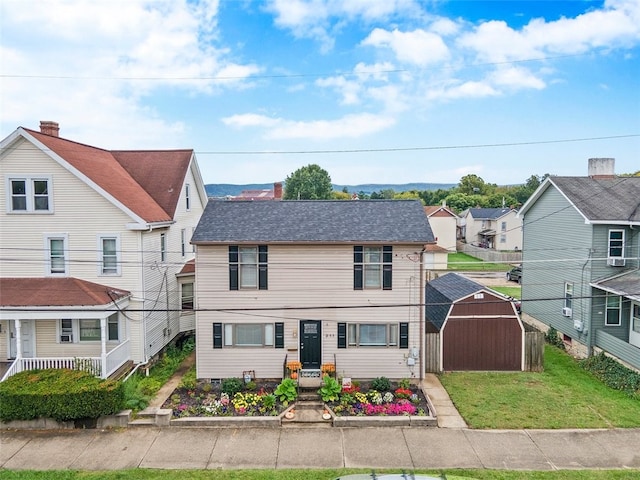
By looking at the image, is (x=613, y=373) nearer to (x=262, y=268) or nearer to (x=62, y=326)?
(x=262, y=268)

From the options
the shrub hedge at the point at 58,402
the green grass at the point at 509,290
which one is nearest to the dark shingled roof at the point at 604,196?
the green grass at the point at 509,290

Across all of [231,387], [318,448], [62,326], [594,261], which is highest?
[594,261]

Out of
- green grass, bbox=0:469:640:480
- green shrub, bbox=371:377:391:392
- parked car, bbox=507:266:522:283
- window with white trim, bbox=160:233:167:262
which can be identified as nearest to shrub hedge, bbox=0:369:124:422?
green grass, bbox=0:469:640:480

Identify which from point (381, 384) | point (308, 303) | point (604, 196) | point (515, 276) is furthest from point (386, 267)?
point (515, 276)

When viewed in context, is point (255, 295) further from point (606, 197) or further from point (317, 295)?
point (606, 197)

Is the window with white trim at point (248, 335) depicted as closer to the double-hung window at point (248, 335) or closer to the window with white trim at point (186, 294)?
the double-hung window at point (248, 335)
